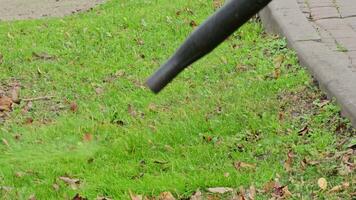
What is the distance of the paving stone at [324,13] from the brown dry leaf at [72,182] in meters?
2.95

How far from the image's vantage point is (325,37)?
541 cm

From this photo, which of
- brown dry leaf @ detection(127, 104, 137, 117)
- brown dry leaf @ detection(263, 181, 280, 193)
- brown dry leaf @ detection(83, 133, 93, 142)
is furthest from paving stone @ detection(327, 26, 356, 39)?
brown dry leaf @ detection(263, 181, 280, 193)

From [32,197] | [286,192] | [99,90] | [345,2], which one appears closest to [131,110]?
[99,90]

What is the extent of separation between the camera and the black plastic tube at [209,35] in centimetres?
129

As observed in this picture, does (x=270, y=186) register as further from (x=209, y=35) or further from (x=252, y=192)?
(x=209, y=35)

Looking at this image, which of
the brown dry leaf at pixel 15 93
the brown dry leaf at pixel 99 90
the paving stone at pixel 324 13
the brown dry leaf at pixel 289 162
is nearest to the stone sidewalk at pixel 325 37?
the paving stone at pixel 324 13

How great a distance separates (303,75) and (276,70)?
1.18 ft

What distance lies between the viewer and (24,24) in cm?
729

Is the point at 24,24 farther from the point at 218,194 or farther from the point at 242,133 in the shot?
the point at 218,194

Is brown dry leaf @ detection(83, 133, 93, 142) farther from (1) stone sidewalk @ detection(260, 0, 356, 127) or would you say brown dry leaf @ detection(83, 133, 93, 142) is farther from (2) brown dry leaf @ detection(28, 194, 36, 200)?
(1) stone sidewalk @ detection(260, 0, 356, 127)

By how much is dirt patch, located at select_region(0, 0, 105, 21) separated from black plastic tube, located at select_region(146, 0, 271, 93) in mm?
6625

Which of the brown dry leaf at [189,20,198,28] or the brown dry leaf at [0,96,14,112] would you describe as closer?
the brown dry leaf at [0,96,14,112]

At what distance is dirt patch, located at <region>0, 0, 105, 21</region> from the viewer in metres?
7.91

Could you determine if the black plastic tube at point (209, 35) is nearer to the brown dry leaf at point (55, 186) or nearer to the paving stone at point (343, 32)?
the brown dry leaf at point (55, 186)
